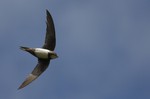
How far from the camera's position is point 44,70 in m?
21.0

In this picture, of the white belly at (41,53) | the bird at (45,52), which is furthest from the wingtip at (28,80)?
the white belly at (41,53)

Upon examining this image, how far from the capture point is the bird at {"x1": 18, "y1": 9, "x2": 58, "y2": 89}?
20328mm

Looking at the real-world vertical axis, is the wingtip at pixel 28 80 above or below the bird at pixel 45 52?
below

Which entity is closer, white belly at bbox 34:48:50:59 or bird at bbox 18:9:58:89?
bird at bbox 18:9:58:89

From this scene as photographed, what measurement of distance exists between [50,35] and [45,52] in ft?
2.57

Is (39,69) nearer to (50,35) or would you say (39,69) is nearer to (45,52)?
(45,52)

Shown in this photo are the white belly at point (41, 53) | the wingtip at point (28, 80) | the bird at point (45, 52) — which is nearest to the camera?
the wingtip at point (28, 80)

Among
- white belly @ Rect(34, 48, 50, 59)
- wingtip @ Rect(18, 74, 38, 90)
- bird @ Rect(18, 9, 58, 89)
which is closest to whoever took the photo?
wingtip @ Rect(18, 74, 38, 90)

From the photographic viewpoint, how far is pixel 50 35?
20.8 m

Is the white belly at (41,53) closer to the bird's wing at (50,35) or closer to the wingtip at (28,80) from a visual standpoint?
the bird's wing at (50,35)

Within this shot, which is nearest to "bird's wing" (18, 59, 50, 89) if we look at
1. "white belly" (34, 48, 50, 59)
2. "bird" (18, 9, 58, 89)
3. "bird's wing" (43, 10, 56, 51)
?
"bird" (18, 9, 58, 89)

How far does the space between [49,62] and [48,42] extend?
908mm

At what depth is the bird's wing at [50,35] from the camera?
66.7ft

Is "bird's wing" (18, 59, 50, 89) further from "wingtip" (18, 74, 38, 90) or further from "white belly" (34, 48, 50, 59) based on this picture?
"white belly" (34, 48, 50, 59)
